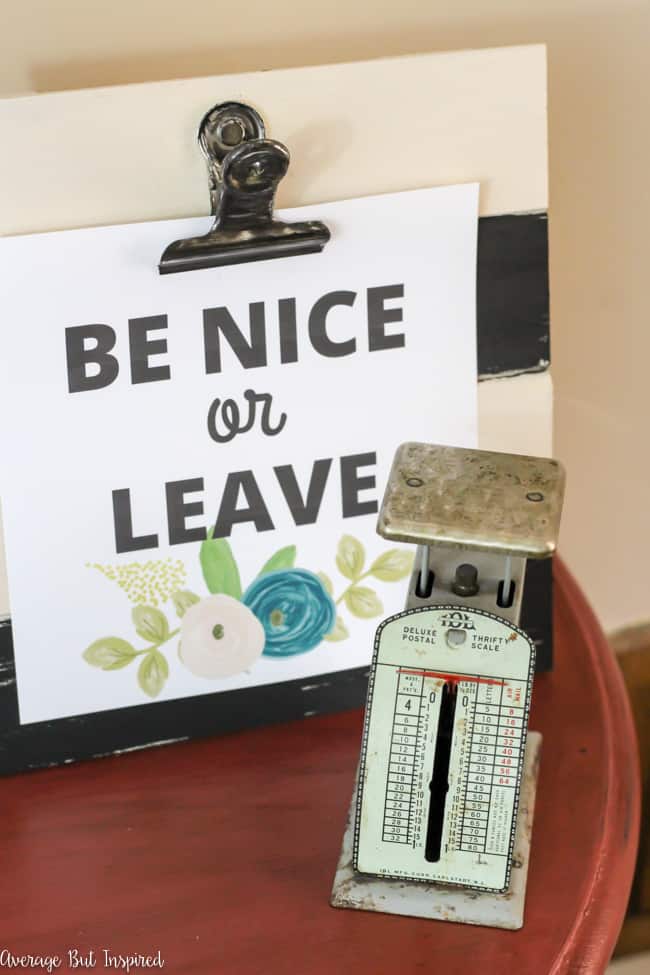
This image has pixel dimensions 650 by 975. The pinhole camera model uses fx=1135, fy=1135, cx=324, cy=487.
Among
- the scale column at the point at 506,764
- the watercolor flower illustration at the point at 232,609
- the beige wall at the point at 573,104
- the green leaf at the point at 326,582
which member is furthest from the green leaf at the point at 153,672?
the beige wall at the point at 573,104

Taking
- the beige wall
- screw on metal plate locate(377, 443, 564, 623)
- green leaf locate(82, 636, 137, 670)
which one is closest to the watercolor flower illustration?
green leaf locate(82, 636, 137, 670)

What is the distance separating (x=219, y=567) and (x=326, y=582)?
2.6 inches

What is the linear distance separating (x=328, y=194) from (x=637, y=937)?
850 millimetres

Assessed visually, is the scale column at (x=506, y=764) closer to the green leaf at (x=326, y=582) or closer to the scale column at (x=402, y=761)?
the scale column at (x=402, y=761)

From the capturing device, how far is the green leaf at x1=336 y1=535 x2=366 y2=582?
66cm

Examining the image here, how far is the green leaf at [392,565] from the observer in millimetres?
672

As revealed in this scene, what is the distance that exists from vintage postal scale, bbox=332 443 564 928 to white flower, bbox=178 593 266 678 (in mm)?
129

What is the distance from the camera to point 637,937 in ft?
3.67

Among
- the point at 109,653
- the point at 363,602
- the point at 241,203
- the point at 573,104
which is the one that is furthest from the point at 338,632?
the point at 573,104

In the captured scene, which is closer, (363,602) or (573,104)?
(363,602)

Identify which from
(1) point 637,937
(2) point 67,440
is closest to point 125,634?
(2) point 67,440

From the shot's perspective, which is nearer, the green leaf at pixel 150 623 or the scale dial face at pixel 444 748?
the scale dial face at pixel 444 748

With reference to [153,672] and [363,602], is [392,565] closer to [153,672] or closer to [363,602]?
[363,602]

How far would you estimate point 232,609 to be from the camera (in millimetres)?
656
